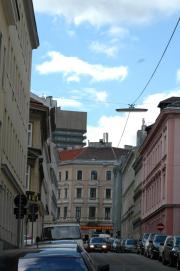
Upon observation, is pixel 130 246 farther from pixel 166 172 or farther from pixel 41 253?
pixel 41 253

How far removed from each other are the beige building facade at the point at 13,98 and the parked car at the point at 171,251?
7.55 metres

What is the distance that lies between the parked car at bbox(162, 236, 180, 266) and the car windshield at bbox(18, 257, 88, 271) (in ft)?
78.4

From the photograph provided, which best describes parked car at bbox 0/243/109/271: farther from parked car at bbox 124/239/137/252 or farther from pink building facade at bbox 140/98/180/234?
pink building facade at bbox 140/98/180/234

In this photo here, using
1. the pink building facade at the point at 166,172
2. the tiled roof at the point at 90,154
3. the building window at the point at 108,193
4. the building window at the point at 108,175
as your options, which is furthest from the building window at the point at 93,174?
the pink building facade at the point at 166,172

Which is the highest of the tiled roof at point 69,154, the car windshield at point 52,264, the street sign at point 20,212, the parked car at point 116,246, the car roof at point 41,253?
the tiled roof at point 69,154

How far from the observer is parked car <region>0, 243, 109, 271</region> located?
830cm

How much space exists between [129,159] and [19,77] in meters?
74.8

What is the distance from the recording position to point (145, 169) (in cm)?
9012

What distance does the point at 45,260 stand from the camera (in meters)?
8.47

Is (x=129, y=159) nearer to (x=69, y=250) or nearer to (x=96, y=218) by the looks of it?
(x=96, y=218)

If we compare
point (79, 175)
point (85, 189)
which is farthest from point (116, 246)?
point (85, 189)

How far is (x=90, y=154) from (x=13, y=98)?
105 meters

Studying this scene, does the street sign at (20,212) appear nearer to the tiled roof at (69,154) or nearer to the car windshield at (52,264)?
the car windshield at (52,264)

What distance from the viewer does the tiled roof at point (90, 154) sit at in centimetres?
14200
